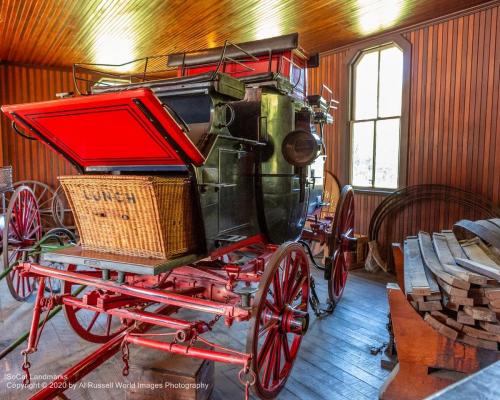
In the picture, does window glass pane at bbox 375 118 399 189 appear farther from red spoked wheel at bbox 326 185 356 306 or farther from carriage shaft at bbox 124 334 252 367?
carriage shaft at bbox 124 334 252 367

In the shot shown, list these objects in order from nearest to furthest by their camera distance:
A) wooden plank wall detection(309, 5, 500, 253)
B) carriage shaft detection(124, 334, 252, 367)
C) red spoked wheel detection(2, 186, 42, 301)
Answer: carriage shaft detection(124, 334, 252, 367) < red spoked wheel detection(2, 186, 42, 301) < wooden plank wall detection(309, 5, 500, 253)

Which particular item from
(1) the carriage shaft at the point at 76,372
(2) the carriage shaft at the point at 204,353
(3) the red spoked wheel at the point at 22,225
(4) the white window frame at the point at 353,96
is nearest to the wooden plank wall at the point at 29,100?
(3) the red spoked wheel at the point at 22,225

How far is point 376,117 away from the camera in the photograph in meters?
6.20

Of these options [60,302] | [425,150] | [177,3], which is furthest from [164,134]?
[425,150]

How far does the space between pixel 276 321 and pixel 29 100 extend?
26.1 ft

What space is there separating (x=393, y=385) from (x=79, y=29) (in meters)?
6.06

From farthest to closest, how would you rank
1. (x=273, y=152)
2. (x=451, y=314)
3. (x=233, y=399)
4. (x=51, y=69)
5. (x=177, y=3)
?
1. (x=51, y=69)
2. (x=177, y=3)
3. (x=273, y=152)
4. (x=233, y=399)
5. (x=451, y=314)

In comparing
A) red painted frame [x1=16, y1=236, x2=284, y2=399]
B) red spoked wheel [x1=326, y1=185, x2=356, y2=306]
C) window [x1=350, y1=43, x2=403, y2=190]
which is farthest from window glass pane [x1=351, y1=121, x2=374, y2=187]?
red painted frame [x1=16, y1=236, x2=284, y2=399]

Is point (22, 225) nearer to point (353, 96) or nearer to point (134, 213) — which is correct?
point (134, 213)

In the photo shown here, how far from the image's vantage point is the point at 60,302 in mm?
2301

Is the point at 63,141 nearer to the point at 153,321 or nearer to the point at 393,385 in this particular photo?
the point at 153,321

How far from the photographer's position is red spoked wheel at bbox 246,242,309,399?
2.03m

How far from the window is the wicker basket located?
4.59m

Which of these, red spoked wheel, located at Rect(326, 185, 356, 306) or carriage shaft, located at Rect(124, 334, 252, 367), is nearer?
carriage shaft, located at Rect(124, 334, 252, 367)
